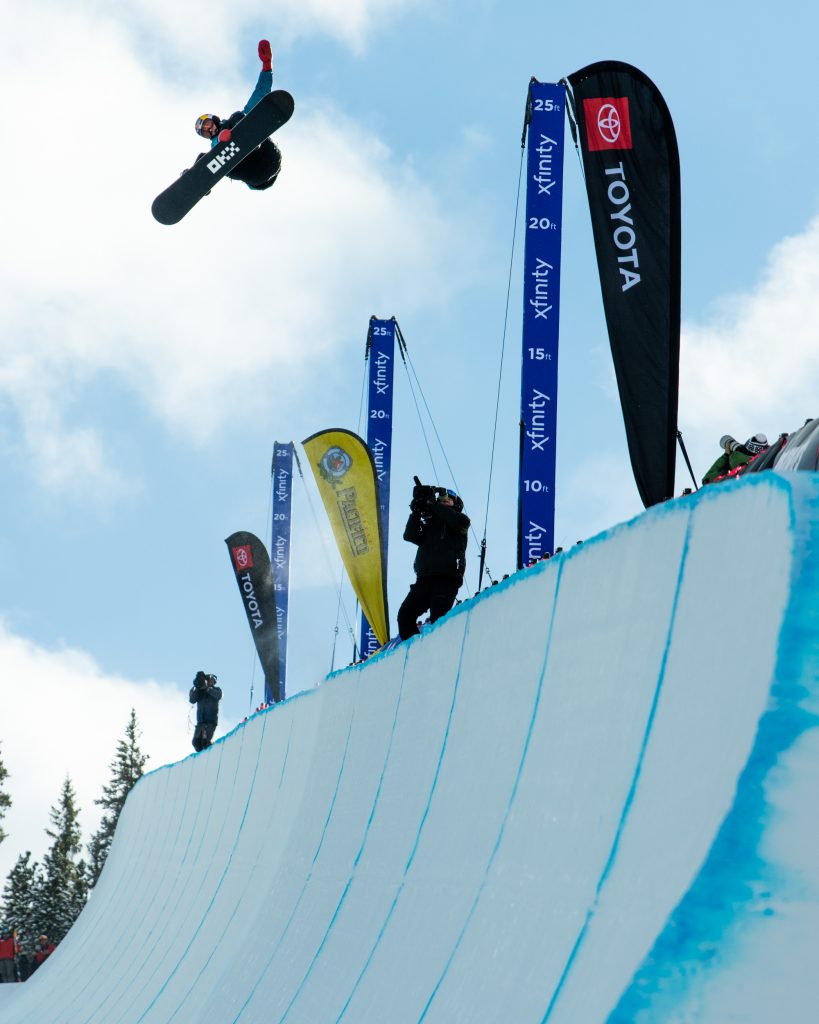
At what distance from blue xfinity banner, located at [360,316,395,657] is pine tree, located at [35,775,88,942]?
133 ft

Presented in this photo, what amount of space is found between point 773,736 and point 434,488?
6436 mm

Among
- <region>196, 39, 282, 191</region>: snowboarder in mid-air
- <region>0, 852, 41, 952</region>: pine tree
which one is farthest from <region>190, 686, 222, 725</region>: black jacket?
Answer: <region>0, 852, 41, 952</region>: pine tree

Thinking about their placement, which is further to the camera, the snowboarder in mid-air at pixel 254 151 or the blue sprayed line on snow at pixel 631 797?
the snowboarder in mid-air at pixel 254 151

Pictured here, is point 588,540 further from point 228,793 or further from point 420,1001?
point 228,793

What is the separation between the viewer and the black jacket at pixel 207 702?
1883 cm

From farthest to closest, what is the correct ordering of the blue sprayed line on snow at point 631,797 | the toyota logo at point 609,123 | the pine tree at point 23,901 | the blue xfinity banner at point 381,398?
the pine tree at point 23,901 → the blue xfinity banner at point 381,398 → the toyota logo at point 609,123 → the blue sprayed line on snow at point 631,797

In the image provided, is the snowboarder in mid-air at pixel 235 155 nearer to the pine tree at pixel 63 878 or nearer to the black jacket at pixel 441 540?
the black jacket at pixel 441 540

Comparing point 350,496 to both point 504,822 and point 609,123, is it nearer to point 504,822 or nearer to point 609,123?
point 609,123

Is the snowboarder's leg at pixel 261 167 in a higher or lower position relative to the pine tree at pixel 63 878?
lower

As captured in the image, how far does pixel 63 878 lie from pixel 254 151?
201 feet

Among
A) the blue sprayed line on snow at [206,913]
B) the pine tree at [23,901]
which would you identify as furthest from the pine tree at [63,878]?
the blue sprayed line on snow at [206,913]

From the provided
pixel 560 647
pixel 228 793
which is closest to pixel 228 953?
pixel 228 793

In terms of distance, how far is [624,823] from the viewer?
3.03m

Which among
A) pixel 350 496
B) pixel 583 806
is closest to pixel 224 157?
pixel 583 806
